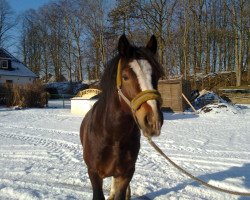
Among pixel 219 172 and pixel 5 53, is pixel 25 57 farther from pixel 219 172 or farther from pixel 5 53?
pixel 219 172

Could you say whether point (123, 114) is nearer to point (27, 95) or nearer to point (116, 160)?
point (116, 160)

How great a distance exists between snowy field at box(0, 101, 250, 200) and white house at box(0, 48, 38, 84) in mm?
29807

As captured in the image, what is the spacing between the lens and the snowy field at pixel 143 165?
184 inches

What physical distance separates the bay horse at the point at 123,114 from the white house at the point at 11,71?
3706 centimetres

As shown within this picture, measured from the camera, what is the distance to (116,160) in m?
3.15

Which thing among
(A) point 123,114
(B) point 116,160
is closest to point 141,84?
(A) point 123,114

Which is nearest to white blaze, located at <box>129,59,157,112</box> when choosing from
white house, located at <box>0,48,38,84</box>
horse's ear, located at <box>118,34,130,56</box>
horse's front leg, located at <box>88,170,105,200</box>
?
horse's ear, located at <box>118,34,130,56</box>

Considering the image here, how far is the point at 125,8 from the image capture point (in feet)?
89.4

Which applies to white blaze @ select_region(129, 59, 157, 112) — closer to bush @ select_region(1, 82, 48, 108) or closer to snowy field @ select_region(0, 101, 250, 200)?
snowy field @ select_region(0, 101, 250, 200)

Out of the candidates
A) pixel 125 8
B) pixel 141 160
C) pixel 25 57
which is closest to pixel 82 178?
pixel 141 160

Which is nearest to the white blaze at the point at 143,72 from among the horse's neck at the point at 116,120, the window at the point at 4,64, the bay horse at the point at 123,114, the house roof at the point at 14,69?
the bay horse at the point at 123,114

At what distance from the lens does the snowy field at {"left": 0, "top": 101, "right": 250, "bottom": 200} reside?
15.3 ft

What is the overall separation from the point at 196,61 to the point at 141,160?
30233mm

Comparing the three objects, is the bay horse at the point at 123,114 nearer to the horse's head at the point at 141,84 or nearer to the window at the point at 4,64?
the horse's head at the point at 141,84
